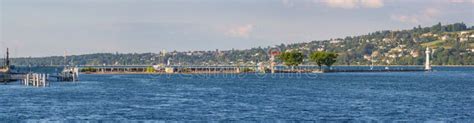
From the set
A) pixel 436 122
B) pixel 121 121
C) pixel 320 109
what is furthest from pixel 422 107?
pixel 121 121

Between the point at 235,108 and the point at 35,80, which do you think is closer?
the point at 235,108

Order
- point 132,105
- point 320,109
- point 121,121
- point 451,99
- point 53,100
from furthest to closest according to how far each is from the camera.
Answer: point 451,99
point 53,100
point 132,105
point 320,109
point 121,121

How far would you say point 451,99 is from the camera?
10875 cm

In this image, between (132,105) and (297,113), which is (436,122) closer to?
(297,113)

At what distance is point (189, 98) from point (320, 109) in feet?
79.9

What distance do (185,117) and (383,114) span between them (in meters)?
17.5

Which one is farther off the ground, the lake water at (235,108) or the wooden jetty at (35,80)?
the wooden jetty at (35,80)

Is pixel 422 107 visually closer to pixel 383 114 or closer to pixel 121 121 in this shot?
pixel 383 114

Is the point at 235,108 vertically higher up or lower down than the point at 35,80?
lower down

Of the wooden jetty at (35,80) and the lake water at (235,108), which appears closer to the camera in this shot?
the lake water at (235,108)

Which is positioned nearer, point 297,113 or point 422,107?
point 297,113

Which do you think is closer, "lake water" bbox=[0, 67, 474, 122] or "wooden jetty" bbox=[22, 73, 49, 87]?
"lake water" bbox=[0, 67, 474, 122]

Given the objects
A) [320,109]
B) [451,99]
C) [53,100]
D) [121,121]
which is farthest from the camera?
[451,99]

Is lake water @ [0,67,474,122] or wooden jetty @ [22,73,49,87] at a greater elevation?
wooden jetty @ [22,73,49,87]
